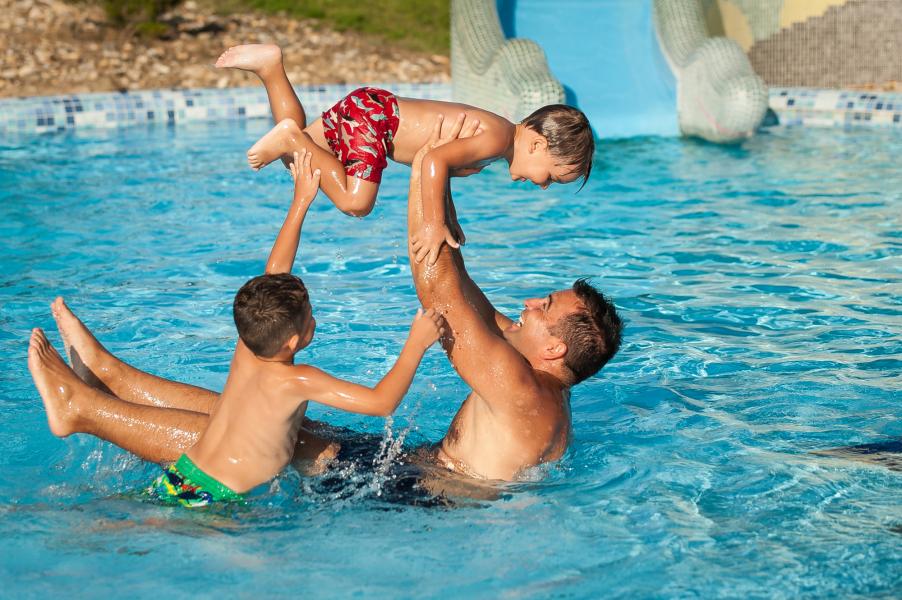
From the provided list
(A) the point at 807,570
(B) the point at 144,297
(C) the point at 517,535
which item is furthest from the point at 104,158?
(A) the point at 807,570

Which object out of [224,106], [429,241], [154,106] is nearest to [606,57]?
[224,106]

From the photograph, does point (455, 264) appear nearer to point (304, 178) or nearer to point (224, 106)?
point (304, 178)

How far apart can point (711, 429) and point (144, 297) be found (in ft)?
11.9

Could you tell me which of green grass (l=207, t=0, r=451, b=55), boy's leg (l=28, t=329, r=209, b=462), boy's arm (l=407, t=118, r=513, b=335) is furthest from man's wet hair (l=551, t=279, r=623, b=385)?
green grass (l=207, t=0, r=451, b=55)

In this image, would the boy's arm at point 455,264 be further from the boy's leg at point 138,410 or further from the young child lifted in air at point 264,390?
the boy's leg at point 138,410

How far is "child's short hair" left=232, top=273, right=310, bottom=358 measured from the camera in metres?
3.59

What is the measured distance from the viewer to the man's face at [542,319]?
3.97m

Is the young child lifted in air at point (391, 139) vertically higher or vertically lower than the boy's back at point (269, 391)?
higher

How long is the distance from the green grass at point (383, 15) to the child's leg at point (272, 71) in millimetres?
8859

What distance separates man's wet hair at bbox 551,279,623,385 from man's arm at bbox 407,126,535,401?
18 centimetres

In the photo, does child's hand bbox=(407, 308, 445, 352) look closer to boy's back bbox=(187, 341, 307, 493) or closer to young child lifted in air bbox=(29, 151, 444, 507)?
young child lifted in air bbox=(29, 151, 444, 507)

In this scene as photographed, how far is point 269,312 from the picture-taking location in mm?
3590

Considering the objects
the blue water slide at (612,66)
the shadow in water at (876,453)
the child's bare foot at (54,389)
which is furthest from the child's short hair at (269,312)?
the blue water slide at (612,66)

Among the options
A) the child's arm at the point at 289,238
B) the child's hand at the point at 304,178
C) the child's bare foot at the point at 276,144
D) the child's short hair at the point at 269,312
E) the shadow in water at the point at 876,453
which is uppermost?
the child's bare foot at the point at 276,144
